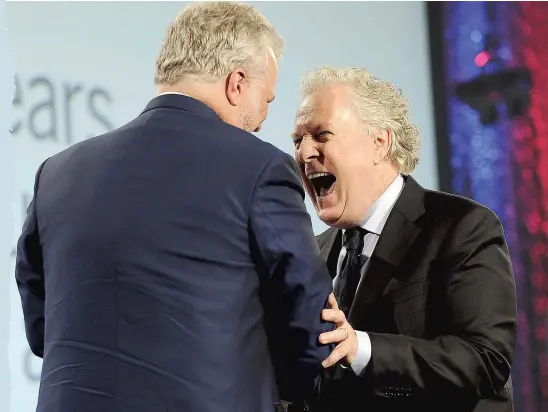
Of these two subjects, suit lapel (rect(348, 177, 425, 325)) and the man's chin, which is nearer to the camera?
suit lapel (rect(348, 177, 425, 325))

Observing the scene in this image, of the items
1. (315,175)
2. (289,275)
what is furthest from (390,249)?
(289,275)

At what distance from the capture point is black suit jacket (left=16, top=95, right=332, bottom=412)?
4.76 ft

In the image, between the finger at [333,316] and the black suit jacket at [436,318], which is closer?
the finger at [333,316]

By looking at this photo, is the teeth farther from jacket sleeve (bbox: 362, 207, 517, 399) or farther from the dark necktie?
jacket sleeve (bbox: 362, 207, 517, 399)

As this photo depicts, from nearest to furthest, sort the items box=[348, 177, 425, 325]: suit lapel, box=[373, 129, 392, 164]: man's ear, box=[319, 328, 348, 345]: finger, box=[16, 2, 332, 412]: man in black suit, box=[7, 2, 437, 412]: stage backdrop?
1. box=[16, 2, 332, 412]: man in black suit
2. box=[319, 328, 348, 345]: finger
3. box=[348, 177, 425, 325]: suit lapel
4. box=[373, 129, 392, 164]: man's ear
5. box=[7, 2, 437, 412]: stage backdrop

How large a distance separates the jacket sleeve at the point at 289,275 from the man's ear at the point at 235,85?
167 mm

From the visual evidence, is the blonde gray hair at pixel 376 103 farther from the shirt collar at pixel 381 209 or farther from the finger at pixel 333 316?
the finger at pixel 333 316

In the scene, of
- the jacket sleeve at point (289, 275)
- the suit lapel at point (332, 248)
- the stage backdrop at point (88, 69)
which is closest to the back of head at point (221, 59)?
the jacket sleeve at point (289, 275)

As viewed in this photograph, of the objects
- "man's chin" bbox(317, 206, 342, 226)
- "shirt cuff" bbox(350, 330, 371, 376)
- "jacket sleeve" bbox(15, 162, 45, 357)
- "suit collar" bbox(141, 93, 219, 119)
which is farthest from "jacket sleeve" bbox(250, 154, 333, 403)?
"man's chin" bbox(317, 206, 342, 226)

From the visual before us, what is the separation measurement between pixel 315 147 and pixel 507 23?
2.14 meters

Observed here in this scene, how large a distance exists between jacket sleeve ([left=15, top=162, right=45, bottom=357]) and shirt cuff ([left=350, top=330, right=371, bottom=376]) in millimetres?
601

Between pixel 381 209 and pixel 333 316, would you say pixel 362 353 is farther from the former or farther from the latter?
pixel 381 209

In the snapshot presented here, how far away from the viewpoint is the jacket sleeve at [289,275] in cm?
148

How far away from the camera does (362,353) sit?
183 cm
